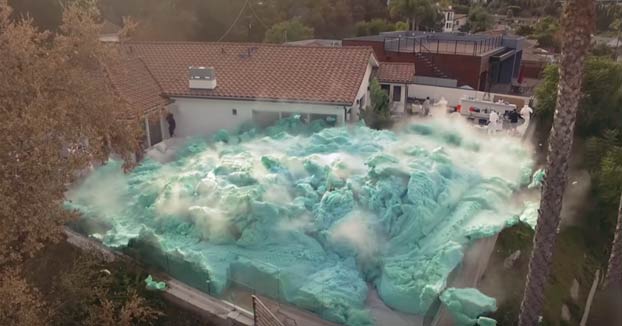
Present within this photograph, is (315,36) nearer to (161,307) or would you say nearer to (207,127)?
(207,127)

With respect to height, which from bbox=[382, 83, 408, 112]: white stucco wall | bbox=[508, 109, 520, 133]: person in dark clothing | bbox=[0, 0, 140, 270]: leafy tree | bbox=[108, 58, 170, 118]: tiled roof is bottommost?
bbox=[508, 109, 520, 133]: person in dark clothing

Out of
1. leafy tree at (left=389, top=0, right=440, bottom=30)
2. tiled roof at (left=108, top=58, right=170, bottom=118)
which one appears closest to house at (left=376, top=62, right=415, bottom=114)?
tiled roof at (left=108, top=58, right=170, bottom=118)

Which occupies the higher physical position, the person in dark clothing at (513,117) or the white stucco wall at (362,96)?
the white stucco wall at (362,96)

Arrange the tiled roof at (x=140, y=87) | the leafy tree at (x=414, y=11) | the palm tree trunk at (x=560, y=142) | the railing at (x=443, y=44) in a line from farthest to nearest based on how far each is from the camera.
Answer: the leafy tree at (x=414, y=11)
the railing at (x=443, y=44)
the tiled roof at (x=140, y=87)
the palm tree trunk at (x=560, y=142)

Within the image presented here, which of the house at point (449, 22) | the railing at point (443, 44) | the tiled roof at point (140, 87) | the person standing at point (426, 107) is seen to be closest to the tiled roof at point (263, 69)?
the tiled roof at point (140, 87)

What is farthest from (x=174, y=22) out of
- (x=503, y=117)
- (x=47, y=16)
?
(x=503, y=117)

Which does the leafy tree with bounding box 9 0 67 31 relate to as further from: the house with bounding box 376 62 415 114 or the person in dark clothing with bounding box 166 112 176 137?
the house with bounding box 376 62 415 114

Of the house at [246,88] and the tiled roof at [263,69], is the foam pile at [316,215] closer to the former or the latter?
the house at [246,88]
